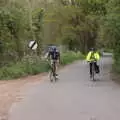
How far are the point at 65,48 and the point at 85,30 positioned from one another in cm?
1289

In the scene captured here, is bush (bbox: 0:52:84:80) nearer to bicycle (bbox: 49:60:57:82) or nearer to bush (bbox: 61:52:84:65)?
bicycle (bbox: 49:60:57:82)

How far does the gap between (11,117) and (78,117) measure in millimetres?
1761

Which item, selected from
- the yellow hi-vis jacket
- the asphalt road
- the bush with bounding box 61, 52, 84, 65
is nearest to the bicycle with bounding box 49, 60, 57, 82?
the yellow hi-vis jacket

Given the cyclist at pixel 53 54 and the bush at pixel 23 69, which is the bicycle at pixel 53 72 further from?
the bush at pixel 23 69

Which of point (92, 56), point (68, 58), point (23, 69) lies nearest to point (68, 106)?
point (92, 56)

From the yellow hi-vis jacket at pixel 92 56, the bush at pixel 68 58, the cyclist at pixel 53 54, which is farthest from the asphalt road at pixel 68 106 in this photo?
the bush at pixel 68 58

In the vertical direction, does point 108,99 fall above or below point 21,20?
below

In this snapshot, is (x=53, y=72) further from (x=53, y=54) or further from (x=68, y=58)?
(x=68, y=58)

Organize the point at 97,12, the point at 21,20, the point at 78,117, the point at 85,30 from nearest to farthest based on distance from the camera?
the point at 78,117 → the point at 21,20 → the point at 97,12 → the point at 85,30

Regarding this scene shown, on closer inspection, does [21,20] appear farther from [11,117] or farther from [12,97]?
[11,117]

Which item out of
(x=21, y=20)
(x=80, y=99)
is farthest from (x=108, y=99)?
(x=21, y=20)

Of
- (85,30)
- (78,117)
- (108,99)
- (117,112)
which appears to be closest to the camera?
(78,117)

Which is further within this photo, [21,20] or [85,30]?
[85,30]

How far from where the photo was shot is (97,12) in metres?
42.5
